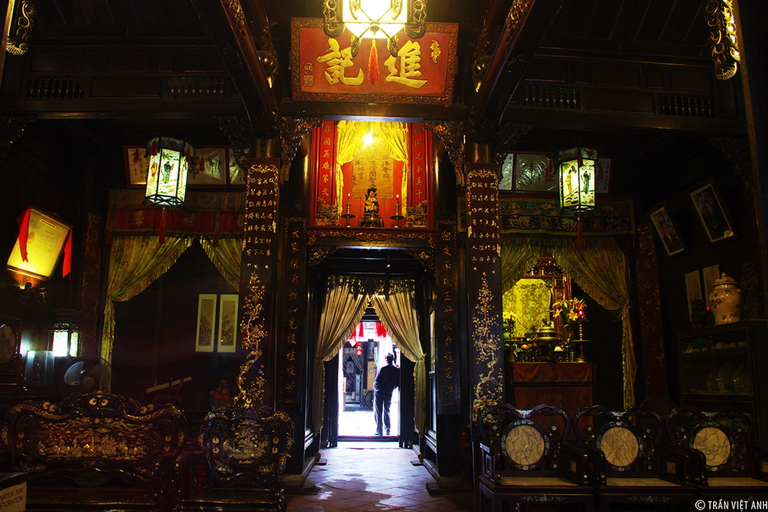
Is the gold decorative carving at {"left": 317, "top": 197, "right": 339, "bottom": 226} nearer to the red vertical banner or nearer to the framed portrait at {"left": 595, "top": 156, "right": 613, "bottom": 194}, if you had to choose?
the red vertical banner

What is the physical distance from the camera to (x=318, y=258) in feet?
23.1

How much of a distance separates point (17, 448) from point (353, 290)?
18.4 ft

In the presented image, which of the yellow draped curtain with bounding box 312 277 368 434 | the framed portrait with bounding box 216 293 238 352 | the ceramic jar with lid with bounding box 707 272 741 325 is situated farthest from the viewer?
the yellow draped curtain with bounding box 312 277 368 434

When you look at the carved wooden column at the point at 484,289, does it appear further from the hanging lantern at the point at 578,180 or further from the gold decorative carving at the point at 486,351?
the hanging lantern at the point at 578,180

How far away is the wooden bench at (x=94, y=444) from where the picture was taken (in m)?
3.72

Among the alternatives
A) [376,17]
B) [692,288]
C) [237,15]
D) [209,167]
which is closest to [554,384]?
[692,288]

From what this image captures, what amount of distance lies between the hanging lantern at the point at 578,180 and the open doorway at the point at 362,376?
661 centimetres

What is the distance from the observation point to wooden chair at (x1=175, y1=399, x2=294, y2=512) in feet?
12.2

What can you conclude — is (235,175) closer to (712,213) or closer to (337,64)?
(337,64)

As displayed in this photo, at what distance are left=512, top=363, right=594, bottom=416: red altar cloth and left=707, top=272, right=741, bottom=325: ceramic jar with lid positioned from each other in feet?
5.05

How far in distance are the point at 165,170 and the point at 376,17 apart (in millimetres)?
3289

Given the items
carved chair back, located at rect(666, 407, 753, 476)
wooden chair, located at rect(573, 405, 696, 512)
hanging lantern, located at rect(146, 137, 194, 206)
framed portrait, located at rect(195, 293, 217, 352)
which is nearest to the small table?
wooden chair, located at rect(573, 405, 696, 512)

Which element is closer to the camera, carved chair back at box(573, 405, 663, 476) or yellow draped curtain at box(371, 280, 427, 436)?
carved chair back at box(573, 405, 663, 476)

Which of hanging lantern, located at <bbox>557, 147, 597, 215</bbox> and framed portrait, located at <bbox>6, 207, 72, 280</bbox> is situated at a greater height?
Answer: hanging lantern, located at <bbox>557, 147, 597, 215</bbox>
